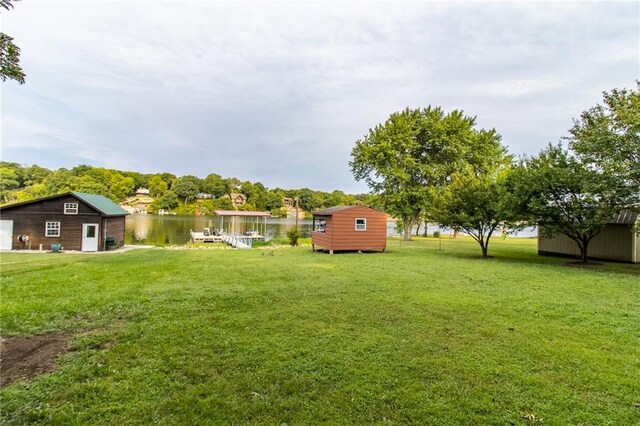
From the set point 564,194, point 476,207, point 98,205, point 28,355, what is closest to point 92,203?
point 98,205

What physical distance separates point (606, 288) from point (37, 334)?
11.6m

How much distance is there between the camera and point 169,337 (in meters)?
4.42

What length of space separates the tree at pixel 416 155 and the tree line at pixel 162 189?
29104 millimetres

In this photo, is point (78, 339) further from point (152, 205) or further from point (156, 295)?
point (152, 205)

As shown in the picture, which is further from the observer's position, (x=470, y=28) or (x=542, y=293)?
(x=470, y=28)

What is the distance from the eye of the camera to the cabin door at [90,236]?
18.1 m

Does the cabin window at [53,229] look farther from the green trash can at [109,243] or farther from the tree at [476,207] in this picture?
the tree at [476,207]

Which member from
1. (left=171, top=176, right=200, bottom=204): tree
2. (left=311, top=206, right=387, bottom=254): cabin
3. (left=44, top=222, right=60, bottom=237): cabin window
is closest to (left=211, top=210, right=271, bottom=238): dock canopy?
(left=44, top=222, right=60, bottom=237): cabin window

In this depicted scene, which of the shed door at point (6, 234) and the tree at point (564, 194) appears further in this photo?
the shed door at point (6, 234)

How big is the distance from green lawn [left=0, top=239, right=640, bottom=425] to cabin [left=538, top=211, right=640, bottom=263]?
346 inches

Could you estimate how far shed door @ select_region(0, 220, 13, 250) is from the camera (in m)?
17.5

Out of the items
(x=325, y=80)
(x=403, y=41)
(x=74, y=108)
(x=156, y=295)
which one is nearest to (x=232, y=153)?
(x=74, y=108)

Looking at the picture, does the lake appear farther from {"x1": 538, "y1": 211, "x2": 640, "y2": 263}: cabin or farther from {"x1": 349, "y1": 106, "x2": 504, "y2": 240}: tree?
{"x1": 349, "y1": 106, "x2": 504, "y2": 240}: tree

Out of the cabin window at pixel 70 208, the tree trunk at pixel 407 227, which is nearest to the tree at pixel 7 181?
the cabin window at pixel 70 208
